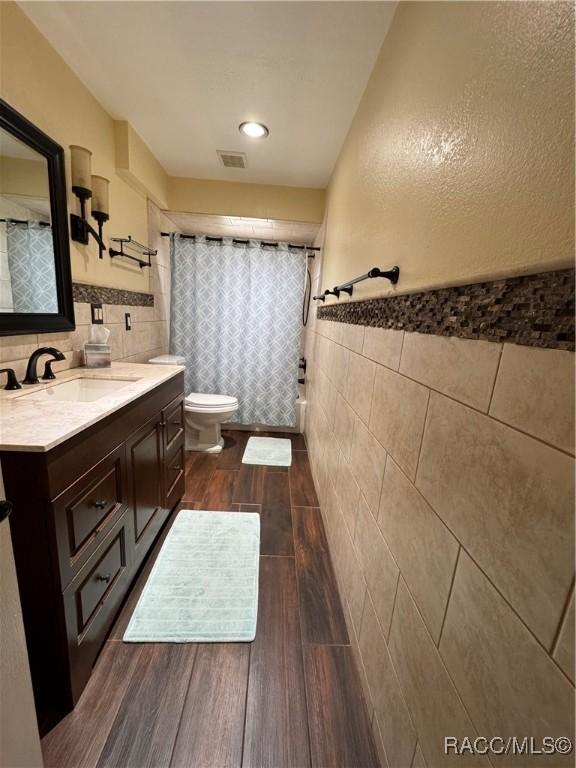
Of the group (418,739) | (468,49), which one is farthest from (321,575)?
(468,49)

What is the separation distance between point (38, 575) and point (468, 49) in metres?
1.65

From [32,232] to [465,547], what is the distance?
1927mm

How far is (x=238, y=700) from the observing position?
994mm

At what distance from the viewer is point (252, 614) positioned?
1262 mm

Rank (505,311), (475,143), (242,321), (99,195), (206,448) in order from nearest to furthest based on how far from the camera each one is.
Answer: (505,311)
(475,143)
(99,195)
(206,448)
(242,321)

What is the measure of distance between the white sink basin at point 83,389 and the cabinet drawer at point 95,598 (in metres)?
0.59

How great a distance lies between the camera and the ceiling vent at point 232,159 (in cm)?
208

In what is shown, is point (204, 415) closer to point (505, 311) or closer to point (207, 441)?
point (207, 441)

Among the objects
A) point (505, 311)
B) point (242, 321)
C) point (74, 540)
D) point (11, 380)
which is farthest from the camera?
point (242, 321)

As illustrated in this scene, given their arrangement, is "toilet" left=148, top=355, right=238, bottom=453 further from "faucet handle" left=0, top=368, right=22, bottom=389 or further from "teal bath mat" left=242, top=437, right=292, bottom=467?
"faucet handle" left=0, top=368, right=22, bottom=389

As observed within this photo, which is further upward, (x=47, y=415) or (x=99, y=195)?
(x=99, y=195)

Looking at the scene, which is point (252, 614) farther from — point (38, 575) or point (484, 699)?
point (484, 699)

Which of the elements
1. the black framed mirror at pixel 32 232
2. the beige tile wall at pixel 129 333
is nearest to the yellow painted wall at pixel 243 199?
the beige tile wall at pixel 129 333

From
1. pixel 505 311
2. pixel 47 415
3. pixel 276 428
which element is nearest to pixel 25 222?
pixel 47 415
